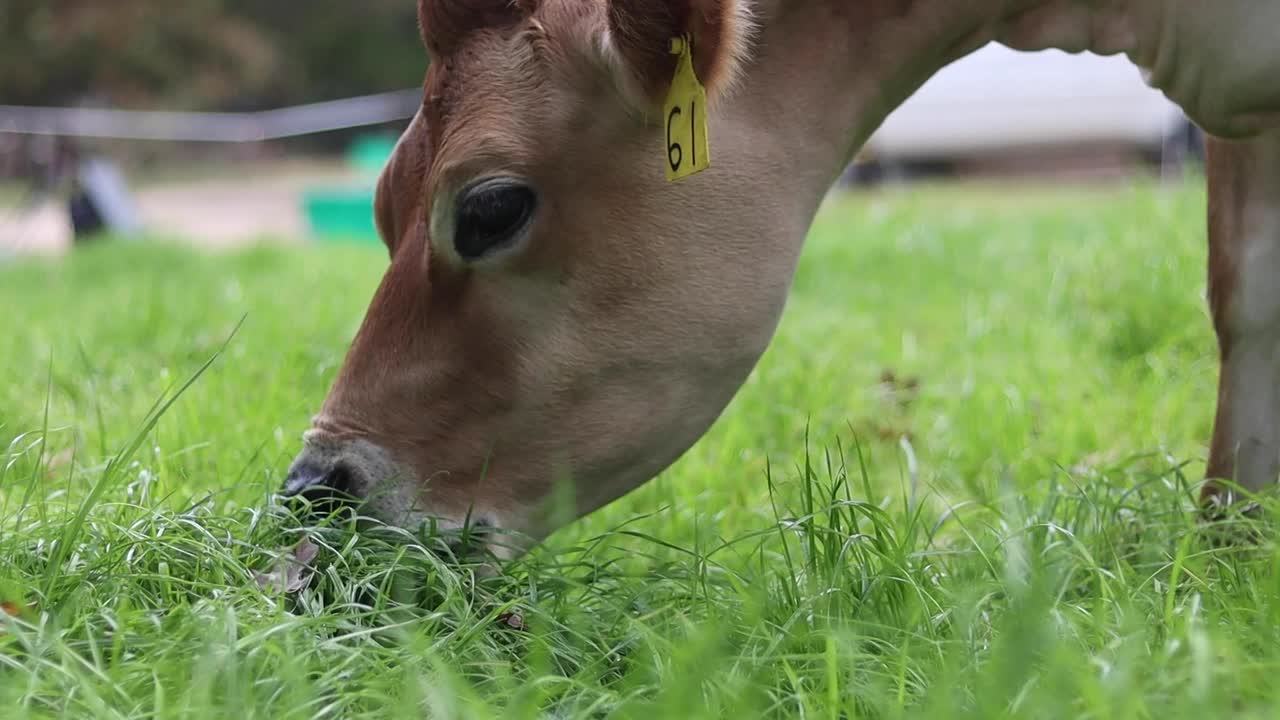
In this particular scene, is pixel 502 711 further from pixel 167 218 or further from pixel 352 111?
pixel 352 111

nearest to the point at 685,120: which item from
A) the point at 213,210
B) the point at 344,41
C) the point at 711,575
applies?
the point at 711,575

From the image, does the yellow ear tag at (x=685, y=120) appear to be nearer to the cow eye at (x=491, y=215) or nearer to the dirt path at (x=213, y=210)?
the cow eye at (x=491, y=215)

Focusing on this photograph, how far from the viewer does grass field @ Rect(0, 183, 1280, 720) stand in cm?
141

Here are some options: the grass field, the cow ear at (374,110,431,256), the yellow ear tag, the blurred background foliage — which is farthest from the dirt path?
the yellow ear tag

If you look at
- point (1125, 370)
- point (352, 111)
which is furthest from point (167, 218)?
point (1125, 370)

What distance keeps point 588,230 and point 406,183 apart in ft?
1.13

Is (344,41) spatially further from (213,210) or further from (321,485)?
(321,485)

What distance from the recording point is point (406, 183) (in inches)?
84.9

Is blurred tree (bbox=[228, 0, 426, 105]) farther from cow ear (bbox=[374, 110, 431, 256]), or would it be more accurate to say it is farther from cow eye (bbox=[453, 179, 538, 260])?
cow eye (bbox=[453, 179, 538, 260])

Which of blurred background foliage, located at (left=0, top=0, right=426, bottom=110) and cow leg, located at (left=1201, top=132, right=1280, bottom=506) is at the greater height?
blurred background foliage, located at (left=0, top=0, right=426, bottom=110)

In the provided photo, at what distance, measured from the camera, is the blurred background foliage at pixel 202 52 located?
2436 centimetres

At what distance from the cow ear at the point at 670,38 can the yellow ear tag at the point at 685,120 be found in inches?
0.5

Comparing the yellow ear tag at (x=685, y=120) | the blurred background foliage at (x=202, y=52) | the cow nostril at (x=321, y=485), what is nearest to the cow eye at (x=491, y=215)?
the yellow ear tag at (x=685, y=120)

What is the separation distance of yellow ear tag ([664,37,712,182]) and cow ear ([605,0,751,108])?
0.04ft
